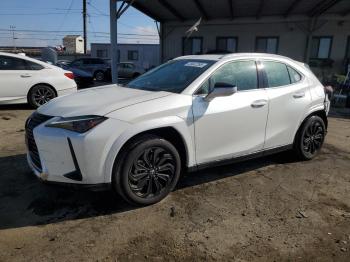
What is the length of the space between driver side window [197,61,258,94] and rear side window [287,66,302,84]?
2.51 feet

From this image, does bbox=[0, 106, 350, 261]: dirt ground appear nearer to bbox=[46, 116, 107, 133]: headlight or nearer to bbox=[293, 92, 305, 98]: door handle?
bbox=[46, 116, 107, 133]: headlight

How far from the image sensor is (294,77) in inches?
201

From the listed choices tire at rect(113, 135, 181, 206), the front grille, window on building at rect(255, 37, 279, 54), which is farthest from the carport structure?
tire at rect(113, 135, 181, 206)

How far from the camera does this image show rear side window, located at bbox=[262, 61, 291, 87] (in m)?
4.72

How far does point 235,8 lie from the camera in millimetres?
17078

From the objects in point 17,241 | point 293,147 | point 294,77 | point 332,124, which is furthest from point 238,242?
point 332,124

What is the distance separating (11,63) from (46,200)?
618 cm

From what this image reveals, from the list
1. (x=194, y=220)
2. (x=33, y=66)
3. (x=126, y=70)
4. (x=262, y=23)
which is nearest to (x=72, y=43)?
(x=126, y=70)

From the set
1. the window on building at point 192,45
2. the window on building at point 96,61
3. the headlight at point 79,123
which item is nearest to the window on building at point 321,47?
the window on building at point 192,45

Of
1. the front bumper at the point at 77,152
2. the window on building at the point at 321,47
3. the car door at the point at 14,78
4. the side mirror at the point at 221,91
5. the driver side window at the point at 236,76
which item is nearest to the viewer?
the front bumper at the point at 77,152

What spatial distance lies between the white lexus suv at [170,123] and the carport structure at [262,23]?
11903mm

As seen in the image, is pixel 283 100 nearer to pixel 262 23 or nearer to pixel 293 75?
pixel 293 75

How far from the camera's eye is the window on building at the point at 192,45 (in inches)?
813

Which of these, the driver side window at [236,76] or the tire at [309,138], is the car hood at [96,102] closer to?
the driver side window at [236,76]
